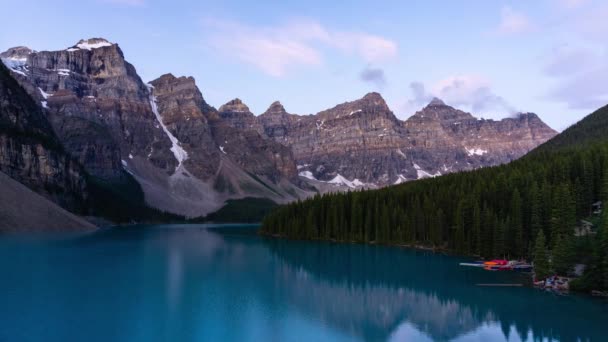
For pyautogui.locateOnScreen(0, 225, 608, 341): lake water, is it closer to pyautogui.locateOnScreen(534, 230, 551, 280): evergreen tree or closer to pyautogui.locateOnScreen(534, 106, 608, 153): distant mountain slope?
pyautogui.locateOnScreen(534, 230, 551, 280): evergreen tree

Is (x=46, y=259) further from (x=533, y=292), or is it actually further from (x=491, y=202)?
(x=491, y=202)

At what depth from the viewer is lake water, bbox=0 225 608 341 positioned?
36.3m

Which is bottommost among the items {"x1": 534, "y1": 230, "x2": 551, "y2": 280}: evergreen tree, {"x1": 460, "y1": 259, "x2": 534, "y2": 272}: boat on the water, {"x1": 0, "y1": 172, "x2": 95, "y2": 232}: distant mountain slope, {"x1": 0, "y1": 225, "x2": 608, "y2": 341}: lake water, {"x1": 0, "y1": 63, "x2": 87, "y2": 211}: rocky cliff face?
{"x1": 0, "y1": 225, "x2": 608, "y2": 341}: lake water

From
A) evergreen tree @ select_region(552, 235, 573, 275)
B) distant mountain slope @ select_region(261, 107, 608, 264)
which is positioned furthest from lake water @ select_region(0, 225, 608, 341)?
distant mountain slope @ select_region(261, 107, 608, 264)

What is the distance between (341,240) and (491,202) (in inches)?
1556

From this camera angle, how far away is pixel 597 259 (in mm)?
46938

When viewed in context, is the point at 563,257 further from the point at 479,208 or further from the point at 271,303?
the point at 479,208

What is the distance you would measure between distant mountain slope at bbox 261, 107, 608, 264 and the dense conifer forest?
14cm

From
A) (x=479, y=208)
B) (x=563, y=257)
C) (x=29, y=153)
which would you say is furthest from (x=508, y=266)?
(x=29, y=153)

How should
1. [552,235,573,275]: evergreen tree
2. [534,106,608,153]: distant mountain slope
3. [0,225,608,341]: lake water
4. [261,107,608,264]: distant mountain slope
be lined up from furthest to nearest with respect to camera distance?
[534,106,608,153]: distant mountain slope, [261,107,608,264]: distant mountain slope, [552,235,573,275]: evergreen tree, [0,225,608,341]: lake water

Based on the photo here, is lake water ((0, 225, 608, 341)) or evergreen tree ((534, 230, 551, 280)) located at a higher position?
evergreen tree ((534, 230, 551, 280))

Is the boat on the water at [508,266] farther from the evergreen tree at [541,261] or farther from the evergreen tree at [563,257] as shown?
the evergreen tree at [563,257]

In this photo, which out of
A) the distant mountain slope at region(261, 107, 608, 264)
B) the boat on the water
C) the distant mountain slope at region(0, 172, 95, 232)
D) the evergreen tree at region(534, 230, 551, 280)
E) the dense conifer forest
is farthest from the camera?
the distant mountain slope at region(0, 172, 95, 232)

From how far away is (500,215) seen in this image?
270ft
